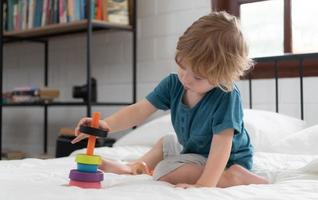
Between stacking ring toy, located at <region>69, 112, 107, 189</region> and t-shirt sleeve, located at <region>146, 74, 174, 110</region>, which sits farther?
t-shirt sleeve, located at <region>146, 74, 174, 110</region>

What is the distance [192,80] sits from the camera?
3.67 feet

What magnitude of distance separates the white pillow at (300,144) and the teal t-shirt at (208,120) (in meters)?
0.42

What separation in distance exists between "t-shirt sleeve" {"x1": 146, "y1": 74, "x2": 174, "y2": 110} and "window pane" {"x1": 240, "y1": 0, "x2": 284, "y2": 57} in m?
1.02

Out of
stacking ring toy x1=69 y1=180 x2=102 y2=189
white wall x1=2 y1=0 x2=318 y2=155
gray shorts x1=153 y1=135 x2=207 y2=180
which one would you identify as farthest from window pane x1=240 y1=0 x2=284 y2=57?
stacking ring toy x1=69 y1=180 x2=102 y2=189

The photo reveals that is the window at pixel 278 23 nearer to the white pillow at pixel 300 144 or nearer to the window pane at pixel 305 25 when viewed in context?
the window pane at pixel 305 25

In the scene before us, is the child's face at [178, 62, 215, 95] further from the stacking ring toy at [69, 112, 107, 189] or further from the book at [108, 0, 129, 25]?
the book at [108, 0, 129, 25]

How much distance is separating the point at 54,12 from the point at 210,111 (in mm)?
1689

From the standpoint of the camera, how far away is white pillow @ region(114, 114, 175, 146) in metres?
1.91

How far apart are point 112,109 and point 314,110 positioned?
1168 millimetres

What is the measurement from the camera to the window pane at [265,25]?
2.28m

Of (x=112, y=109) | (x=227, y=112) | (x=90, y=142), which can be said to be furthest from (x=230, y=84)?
(x=112, y=109)

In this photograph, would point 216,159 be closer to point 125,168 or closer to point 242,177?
point 242,177

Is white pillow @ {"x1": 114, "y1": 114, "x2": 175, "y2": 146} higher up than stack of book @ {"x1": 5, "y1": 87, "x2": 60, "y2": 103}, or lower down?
lower down

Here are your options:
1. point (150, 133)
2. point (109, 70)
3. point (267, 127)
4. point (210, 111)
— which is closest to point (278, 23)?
point (267, 127)
